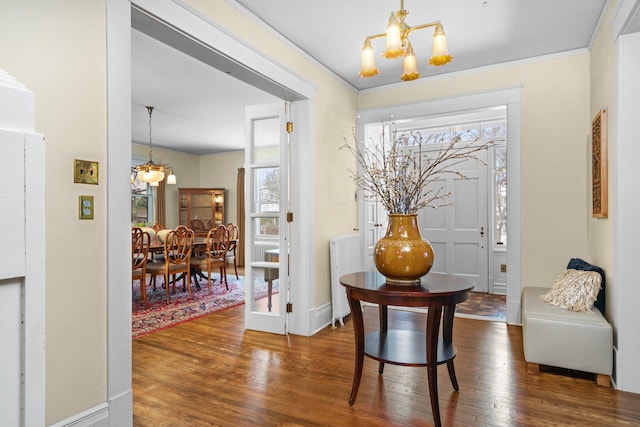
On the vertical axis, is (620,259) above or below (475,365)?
above

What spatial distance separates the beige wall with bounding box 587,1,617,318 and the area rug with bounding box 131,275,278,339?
109 inches

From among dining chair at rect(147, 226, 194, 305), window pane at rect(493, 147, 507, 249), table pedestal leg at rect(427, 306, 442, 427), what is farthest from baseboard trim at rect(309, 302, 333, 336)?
window pane at rect(493, 147, 507, 249)

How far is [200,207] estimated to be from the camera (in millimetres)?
8422

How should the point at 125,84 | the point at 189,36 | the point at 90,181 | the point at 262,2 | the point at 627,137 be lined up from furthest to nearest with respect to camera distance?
the point at 262,2, the point at 627,137, the point at 189,36, the point at 125,84, the point at 90,181

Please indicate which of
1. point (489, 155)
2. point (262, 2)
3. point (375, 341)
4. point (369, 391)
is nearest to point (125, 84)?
point (262, 2)

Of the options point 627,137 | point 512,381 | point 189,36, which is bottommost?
point 512,381

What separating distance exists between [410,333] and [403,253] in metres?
0.81

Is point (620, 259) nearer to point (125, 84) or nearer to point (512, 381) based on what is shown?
point (512, 381)

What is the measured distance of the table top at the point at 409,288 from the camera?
1982mm

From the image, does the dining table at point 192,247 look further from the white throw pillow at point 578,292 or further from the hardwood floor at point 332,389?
the white throw pillow at point 578,292

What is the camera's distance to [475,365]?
9.18ft

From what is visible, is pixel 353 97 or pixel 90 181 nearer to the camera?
pixel 90 181

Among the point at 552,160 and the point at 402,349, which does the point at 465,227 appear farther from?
the point at 402,349

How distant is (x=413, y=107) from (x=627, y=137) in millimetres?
2216
